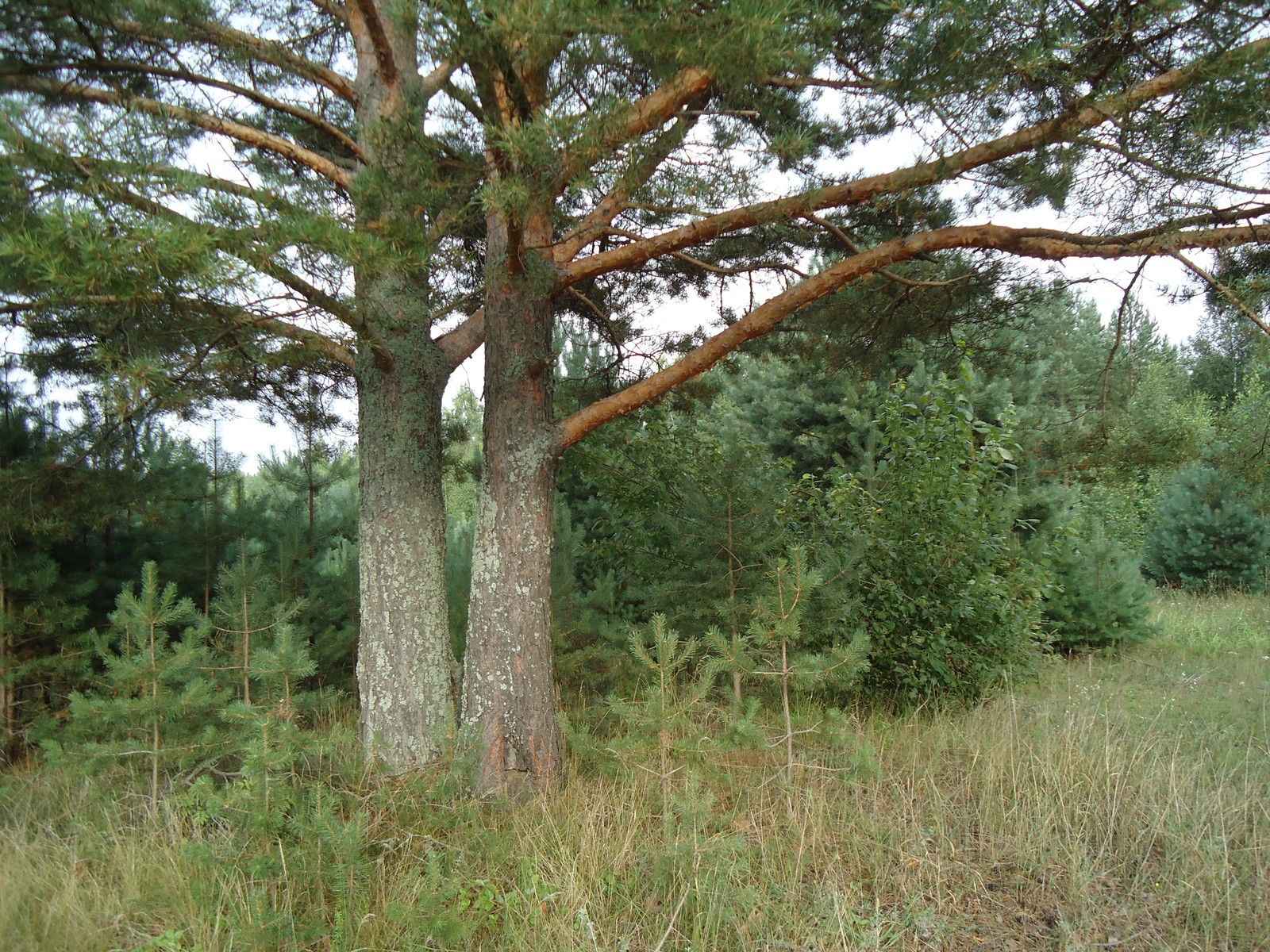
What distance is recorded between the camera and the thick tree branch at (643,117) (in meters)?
2.91

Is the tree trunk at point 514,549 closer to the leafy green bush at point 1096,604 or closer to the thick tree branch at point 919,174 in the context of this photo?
the thick tree branch at point 919,174

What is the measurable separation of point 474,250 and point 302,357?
88.9 inches

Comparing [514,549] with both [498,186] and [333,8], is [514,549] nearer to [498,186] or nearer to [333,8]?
[498,186]

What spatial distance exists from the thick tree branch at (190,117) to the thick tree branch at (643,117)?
106cm

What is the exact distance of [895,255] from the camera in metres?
3.82

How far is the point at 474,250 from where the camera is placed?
17.7 feet

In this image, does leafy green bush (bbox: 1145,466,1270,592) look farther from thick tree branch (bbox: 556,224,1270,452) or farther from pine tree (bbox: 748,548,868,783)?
pine tree (bbox: 748,548,868,783)

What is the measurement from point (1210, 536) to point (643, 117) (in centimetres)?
1312

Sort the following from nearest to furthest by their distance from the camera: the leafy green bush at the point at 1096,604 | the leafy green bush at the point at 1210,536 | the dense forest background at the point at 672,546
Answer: the dense forest background at the point at 672,546 < the leafy green bush at the point at 1096,604 < the leafy green bush at the point at 1210,536

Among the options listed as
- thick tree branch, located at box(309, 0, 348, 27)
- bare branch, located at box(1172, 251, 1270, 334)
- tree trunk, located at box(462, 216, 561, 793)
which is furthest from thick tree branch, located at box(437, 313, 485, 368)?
bare branch, located at box(1172, 251, 1270, 334)

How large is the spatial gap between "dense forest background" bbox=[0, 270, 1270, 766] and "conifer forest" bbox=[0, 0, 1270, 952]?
52 millimetres

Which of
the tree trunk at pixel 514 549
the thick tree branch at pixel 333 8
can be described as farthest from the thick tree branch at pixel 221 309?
the thick tree branch at pixel 333 8

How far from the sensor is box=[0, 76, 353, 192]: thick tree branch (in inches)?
147

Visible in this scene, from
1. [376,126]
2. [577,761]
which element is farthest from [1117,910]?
[376,126]
